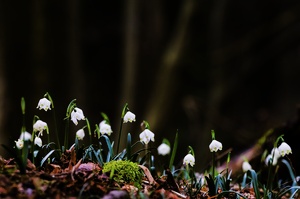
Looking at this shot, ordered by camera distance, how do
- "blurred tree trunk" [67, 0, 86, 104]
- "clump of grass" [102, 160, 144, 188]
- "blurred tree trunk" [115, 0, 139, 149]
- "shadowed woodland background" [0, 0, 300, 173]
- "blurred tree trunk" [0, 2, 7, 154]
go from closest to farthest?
"clump of grass" [102, 160, 144, 188], "blurred tree trunk" [0, 2, 7, 154], "shadowed woodland background" [0, 0, 300, 173], "blurred tree trunk" [67, 0, 86, 104], "blurred tree trunk" [115, 0, 139, 149]

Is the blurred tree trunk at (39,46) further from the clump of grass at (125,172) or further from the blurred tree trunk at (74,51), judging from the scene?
the clump of grass at (125,172)

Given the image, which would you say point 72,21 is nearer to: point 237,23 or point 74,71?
point 74,71

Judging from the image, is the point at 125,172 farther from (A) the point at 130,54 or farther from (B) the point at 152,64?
(B) the point at 152,64

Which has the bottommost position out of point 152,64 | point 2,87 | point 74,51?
point 2,87

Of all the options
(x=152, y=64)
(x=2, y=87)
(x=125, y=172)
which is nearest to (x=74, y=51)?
(x=2, y=87)

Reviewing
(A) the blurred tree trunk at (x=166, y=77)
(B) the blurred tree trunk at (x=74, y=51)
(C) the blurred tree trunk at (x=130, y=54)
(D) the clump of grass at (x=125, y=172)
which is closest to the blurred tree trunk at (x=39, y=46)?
(B) the blurred tree trunk at (x=74, y=51)

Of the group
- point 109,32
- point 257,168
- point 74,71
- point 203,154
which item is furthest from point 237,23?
point 257,168

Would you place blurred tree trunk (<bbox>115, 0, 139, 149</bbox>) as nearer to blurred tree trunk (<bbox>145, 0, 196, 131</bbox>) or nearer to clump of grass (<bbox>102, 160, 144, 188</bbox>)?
blurred tree trunk (<bbox>145, 0, 196, 131</bbox>)

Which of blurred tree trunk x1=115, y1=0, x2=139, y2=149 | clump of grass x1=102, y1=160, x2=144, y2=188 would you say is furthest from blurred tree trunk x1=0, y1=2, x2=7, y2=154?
clump of grass x1=102, y1=160, x2=144, y2=188
